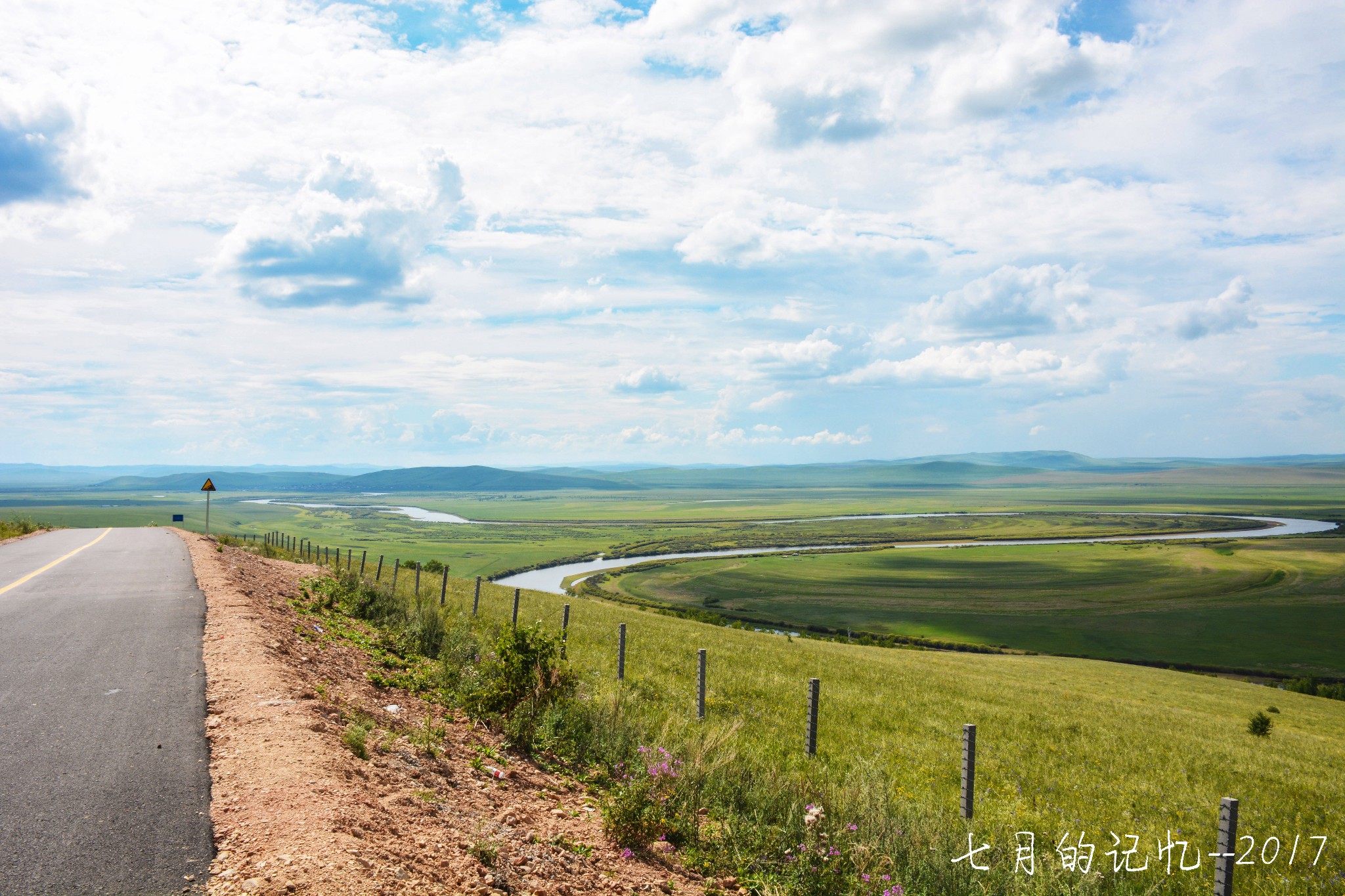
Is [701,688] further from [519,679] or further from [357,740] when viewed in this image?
[357,740]

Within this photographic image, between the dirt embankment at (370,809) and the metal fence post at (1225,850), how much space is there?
5.24 meters

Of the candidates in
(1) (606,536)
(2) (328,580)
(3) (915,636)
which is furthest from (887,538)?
(2) (328,580)

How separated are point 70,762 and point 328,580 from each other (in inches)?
615

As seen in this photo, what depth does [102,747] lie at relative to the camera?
24.0 ft

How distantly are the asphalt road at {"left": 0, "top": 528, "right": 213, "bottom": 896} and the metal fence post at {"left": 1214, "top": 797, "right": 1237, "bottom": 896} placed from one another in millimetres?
9191

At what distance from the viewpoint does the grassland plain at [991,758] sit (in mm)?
8633

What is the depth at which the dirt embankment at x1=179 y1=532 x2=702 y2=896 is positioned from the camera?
5559 mm

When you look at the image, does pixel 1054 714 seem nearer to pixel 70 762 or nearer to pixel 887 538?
pixel 70 762

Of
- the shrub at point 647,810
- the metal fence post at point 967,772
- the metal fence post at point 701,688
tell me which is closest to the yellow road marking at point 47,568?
the metal fence post at point 701,688

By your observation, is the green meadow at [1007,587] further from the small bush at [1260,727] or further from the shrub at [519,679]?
the shrub at [519,679]

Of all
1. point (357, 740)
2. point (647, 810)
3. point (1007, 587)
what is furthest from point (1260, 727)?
point (1007, 587)

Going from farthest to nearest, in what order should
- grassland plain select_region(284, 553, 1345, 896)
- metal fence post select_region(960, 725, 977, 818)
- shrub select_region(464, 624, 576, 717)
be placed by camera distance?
shrub select_region(464, 624, 576, 717) < metal fence post select_region(960, 725, 977, 818) < grassland plain select_region(284, 553, 1345, 896)

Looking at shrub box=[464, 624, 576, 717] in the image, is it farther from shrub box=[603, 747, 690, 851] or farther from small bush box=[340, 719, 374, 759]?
small bush box=[340, 719, 374, 759]

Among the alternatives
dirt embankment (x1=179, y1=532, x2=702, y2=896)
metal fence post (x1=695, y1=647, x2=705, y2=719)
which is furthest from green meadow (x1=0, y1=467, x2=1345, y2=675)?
dirt embankment (x1=179, y1=532, x2=702, y2=896)
